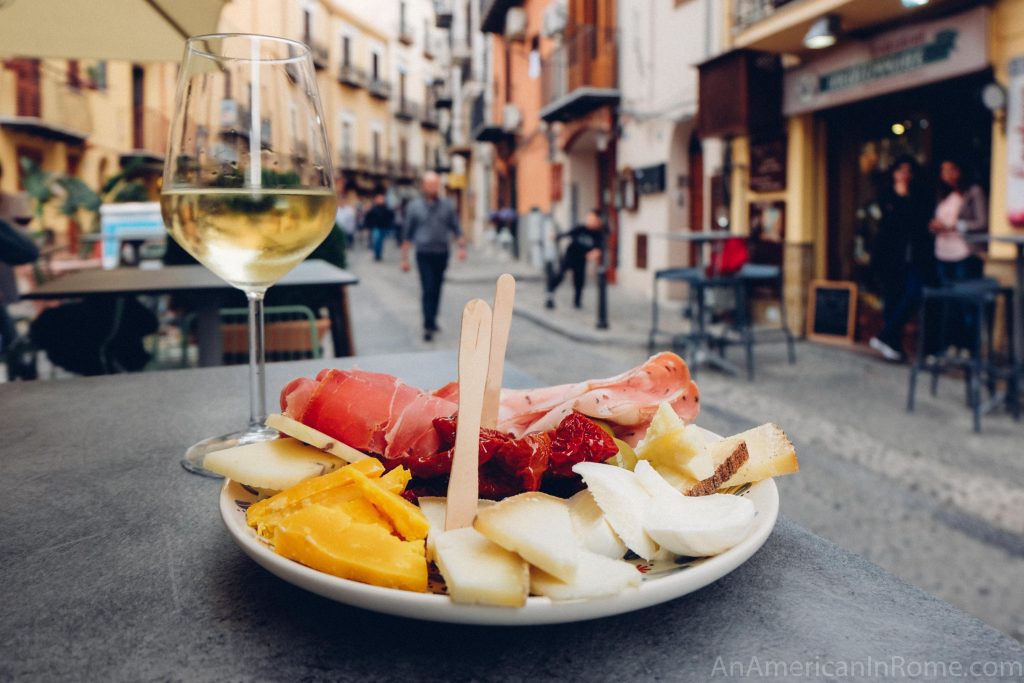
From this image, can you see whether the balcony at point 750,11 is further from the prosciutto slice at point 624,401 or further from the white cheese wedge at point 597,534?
the white cheese wedge at point 597,534

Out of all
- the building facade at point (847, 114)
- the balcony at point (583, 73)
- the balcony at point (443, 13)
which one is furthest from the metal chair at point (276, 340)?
the balcony at point (443, 13)

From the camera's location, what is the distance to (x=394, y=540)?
56cm

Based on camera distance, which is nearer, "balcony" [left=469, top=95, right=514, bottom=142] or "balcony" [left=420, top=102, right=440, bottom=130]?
"balcony" [left=469, top=95, right=514, bottom=142]

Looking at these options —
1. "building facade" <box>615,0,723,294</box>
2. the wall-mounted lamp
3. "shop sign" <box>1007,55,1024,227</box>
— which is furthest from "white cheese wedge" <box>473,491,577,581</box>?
"building facade" <box>615,0,723,294</box>

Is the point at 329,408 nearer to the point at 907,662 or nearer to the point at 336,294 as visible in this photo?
the point at 907,662

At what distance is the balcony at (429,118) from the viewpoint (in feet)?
162

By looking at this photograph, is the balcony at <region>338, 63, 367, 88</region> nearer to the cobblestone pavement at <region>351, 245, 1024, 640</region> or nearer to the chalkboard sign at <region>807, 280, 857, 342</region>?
the cobblestone pavement at <region>351, 245, 1024, 640</region>

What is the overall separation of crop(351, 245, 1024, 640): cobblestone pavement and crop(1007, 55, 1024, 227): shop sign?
1547 millimetres

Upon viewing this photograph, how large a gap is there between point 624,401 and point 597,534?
0.26m

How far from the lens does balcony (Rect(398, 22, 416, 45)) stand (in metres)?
45.3

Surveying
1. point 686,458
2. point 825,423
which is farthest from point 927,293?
point 686,458

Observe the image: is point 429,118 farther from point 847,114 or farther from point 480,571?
point 480,571

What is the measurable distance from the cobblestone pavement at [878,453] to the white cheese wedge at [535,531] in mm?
793

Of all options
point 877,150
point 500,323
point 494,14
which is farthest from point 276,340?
point 494,14
